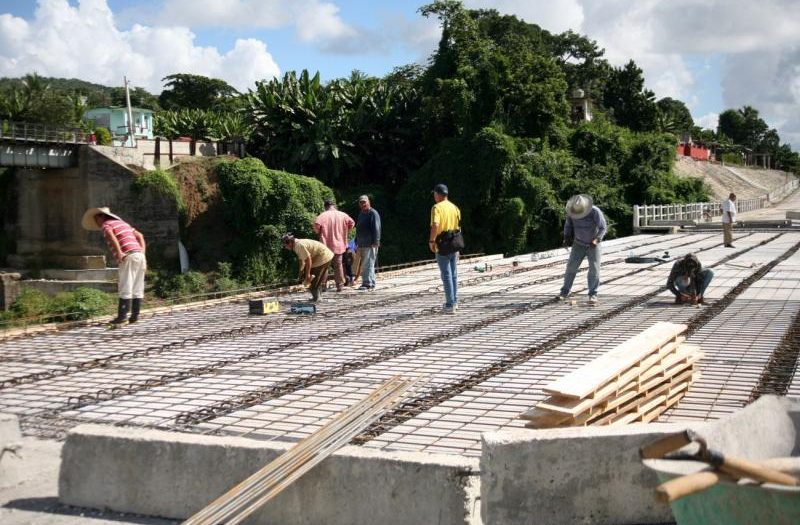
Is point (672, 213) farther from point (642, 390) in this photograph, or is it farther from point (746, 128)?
point (746, 128)

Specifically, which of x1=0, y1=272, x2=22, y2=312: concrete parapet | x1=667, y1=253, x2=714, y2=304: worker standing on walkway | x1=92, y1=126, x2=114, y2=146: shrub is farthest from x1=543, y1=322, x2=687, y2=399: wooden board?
x1=92, y1=126, x2=114, y2=146: shrub

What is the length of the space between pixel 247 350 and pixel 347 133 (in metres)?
31.8

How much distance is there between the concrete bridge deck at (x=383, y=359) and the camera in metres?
5.37

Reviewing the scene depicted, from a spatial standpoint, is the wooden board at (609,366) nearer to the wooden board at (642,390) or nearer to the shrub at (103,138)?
the wooden board at (642,390)

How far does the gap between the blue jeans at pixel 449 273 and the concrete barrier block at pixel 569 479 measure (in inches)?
235

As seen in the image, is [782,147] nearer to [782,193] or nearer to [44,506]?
[782,193]

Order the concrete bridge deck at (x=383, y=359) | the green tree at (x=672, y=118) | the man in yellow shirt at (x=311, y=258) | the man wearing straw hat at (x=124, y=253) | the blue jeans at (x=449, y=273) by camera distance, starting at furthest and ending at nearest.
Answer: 1. the green tree at (x=672, y=118)
2. the man in yellow shirt at (x=311, y=258)
3. the blue jeans at (x=449, y=273)
4. the man wearing straw hat at (x=124, y=253)
5. the concrete bridge deck at (x=383, y=359)

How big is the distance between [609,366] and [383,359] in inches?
120

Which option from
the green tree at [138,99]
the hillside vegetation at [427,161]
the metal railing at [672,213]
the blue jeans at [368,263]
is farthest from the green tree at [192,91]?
the blue jeans at [368,263]

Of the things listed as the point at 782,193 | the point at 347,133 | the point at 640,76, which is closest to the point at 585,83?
the point at 640,76

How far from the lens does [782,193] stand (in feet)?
222

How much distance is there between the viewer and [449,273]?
9.79 meters

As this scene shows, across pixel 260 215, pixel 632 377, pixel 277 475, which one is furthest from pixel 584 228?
pixel 260 215

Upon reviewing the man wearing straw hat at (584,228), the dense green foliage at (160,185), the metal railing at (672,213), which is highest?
the dense green foliage at (160,185)
